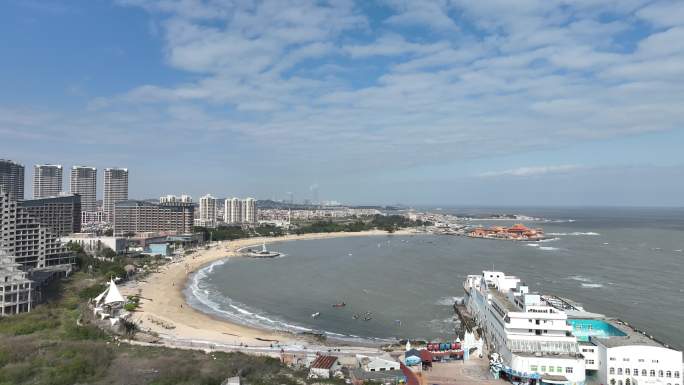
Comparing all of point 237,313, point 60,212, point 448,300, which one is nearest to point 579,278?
point 448,300

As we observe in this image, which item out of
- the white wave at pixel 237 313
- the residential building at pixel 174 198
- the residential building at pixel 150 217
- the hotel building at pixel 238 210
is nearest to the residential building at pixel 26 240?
the white wave at pixel 237 313

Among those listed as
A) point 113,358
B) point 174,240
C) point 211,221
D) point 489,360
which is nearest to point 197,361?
point 113,358

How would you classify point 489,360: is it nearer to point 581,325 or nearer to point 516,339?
point 516,339

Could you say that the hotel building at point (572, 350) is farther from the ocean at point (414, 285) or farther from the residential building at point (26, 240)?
the residential building at point (26, 240)

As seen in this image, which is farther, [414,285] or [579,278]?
[579,278]

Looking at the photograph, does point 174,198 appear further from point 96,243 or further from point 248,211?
point 96,243

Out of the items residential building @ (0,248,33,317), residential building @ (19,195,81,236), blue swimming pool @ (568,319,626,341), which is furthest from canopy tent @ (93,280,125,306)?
residential building @ (19,195,81,236)
